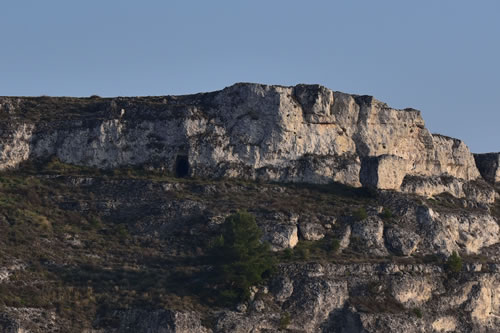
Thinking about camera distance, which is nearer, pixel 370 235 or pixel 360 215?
pixel 370 235

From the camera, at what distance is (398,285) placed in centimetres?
9512

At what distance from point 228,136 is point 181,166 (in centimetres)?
473

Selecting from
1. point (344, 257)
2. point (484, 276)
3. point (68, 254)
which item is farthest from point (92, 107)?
point (484, 276)

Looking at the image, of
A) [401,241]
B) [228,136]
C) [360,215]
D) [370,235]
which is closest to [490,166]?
[401,241]

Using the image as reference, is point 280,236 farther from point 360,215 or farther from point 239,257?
point 360,215

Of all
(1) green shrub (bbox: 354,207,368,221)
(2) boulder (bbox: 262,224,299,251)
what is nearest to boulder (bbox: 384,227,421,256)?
(1) green shrub (bbox: 354,207,368,221)

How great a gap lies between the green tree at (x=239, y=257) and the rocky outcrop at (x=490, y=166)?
33947mm

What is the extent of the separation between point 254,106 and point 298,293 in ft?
76.3

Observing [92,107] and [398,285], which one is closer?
[398,285]

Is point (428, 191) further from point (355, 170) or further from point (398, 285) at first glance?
point (398, 285)

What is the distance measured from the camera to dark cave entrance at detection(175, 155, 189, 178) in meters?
108

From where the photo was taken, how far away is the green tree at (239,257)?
296ft

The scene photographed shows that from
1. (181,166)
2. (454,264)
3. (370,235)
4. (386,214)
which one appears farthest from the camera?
(181,166)

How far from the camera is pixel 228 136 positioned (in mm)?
108562
